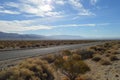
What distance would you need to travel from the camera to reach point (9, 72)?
12.7 m

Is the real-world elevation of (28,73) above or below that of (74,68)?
below

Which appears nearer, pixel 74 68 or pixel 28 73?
pixel 28 73

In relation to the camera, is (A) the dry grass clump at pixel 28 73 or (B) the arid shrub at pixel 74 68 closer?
(A) the dry grass clump at pixel 28 73

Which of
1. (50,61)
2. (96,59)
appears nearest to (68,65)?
(50,61)

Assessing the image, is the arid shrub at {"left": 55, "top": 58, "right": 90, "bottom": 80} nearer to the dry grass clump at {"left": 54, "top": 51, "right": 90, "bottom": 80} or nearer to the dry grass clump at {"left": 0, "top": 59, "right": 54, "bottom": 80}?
the dry grass clump at {"left": 54, "top": 51, "right": 90, "bottom": 80}

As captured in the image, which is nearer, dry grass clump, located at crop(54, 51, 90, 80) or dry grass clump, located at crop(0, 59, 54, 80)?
dry grass clump, located at crop(0, 59, 54, 80)

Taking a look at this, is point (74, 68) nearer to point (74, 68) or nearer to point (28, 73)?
point (74, 68)

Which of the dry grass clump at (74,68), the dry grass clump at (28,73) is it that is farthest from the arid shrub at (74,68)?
the dry grass clump at (28,73)

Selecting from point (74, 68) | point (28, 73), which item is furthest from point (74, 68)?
point (28, 73)

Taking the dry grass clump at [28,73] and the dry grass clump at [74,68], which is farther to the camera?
the dry grass clump at [74,68]

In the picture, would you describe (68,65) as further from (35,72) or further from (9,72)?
(9,72)

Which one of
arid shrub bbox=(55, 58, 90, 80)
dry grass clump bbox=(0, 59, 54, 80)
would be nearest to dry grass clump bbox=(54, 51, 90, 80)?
arid shrub bbox=(55, 58, 90, 80)

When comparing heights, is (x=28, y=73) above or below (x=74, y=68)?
below

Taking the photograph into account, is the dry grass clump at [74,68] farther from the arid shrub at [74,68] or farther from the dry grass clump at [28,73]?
the dry grass clump at [28,73]
